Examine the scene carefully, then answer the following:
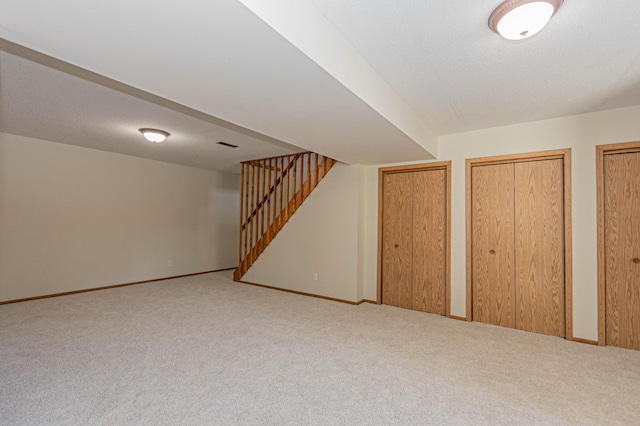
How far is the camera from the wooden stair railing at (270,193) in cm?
518

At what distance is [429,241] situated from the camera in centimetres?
410

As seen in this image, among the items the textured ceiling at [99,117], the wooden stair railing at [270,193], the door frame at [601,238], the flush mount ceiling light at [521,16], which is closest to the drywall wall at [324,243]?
the wooden stair railing at [270,193]

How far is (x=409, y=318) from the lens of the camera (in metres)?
3.81

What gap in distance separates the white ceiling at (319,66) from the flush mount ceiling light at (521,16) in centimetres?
9

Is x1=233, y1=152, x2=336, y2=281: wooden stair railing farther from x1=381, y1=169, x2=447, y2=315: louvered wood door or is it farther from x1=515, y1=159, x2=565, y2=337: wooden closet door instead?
x1=515, y1=159, x2=565, y2=337: wooden closet door

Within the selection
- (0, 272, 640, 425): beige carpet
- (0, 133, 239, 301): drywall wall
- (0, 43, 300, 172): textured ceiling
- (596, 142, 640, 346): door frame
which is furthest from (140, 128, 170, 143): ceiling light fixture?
(596, 142, 640, 346): door frame

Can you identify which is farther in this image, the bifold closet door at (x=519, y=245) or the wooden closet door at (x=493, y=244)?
the wooden closet door at (x=493, y=244)

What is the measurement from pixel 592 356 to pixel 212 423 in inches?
127

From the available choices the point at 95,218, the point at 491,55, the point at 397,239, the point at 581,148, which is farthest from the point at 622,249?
the point at 95,218

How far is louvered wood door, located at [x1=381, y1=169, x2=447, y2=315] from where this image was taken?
4031 millimetres

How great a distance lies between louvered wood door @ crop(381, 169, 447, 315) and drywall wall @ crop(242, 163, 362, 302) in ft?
1.54

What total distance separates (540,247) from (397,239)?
5.41 ft

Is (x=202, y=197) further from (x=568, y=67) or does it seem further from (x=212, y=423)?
(x=568, y=67)

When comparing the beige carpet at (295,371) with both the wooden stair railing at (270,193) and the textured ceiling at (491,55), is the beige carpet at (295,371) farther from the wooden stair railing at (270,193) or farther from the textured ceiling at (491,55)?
the textured ceiling at (491,55)
